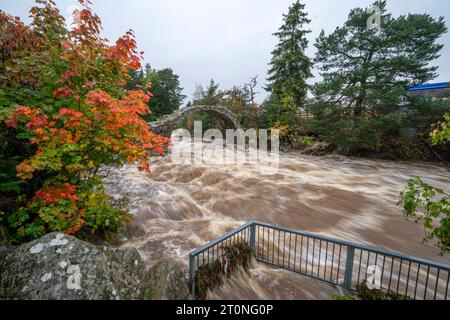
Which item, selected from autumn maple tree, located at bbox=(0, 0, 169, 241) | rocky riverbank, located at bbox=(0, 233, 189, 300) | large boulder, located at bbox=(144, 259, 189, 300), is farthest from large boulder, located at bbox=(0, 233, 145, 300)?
autumn maple tree, located at bbox=(0, 0, 169, 241)

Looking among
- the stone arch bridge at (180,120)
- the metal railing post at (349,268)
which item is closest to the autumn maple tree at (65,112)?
the metal railing post at (349,268)

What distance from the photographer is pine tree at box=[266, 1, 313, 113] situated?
25656 mm

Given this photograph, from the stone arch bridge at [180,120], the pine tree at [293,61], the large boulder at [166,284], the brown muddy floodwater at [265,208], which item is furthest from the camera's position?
the pine tree at [293,61]

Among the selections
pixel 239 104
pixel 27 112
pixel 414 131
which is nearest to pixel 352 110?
pixel 414 131

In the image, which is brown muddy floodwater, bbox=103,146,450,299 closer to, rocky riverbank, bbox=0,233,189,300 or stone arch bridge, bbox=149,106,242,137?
rocky riverbank, bbox=0,233,189,300

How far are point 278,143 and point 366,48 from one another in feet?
34.2

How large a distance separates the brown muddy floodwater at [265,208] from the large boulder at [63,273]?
1488 mm

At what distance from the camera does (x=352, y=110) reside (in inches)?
691

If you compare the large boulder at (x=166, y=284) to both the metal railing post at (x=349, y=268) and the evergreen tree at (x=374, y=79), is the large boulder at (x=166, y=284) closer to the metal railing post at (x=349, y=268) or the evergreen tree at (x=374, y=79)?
the metal railing post at (x=349, y=268)

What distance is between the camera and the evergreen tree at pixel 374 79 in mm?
15373

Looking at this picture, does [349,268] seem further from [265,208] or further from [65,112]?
[65,112]

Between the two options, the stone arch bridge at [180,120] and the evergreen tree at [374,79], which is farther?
the stone arch bridge at [180,120]
